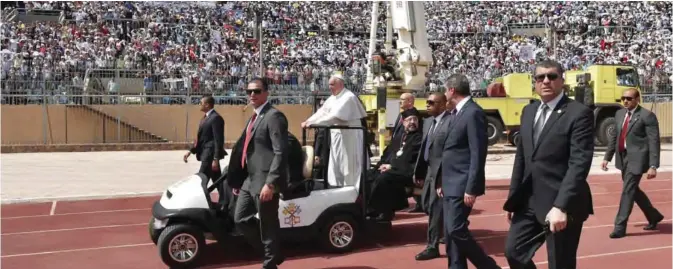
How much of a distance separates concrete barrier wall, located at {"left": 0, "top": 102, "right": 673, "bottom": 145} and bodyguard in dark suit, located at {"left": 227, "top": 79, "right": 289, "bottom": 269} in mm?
14374

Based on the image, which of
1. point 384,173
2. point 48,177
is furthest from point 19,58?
point 384,173

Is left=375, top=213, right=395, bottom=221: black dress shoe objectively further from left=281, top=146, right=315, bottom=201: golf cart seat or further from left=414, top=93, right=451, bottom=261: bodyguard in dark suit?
left=281, top=146, right=315, bottom=201: golf cart seat

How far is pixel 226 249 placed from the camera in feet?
23.7

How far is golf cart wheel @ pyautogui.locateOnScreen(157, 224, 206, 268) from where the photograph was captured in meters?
6.30

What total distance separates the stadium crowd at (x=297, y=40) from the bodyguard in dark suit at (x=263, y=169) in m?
16.4

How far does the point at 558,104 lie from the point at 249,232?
330cm

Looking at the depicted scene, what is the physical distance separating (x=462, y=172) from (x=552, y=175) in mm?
1122

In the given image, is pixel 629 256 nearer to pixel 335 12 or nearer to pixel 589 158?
pixel 589 158

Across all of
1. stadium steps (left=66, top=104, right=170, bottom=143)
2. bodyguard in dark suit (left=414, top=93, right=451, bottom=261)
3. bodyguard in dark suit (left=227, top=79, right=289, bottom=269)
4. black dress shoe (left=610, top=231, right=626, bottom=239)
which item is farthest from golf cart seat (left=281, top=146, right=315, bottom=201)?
stadium steps (left=66, top=104, right=170, bottom=143)

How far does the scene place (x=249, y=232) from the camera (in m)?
6.43

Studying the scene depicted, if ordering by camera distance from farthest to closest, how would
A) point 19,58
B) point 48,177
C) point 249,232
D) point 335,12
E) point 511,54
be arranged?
point 335,12 → point 511,54 → point 19,58 → point 48,177 → point 249,232

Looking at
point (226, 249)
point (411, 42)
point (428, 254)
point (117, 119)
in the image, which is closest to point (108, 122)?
point (117, 119)

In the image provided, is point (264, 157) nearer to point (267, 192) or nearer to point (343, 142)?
point (267, 192)

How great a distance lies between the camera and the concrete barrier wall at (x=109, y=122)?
840 inches
